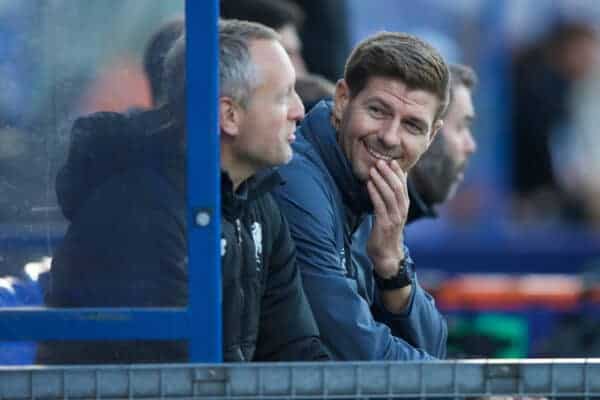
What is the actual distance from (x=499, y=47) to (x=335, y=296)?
18.1ft

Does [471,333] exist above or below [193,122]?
below

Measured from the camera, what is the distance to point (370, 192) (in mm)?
3469

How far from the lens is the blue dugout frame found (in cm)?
250

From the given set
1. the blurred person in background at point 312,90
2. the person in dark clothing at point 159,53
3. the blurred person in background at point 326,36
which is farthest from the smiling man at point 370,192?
the blurred person in background at point 326,36

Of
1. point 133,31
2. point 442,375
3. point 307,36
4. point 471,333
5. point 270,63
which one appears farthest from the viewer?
point 307,36

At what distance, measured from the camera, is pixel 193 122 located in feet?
8.28

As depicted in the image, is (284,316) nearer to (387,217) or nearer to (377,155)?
(387,217)

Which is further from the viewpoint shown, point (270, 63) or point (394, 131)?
point (394, 131)

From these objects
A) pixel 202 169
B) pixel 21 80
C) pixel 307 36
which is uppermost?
pixel 307 36

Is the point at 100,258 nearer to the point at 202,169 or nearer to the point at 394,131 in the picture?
the point at 202,169

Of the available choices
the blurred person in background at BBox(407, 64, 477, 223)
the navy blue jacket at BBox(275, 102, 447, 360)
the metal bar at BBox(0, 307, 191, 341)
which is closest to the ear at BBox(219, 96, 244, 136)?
the navy blue jacket at BBox(275, 102, 447, 360)

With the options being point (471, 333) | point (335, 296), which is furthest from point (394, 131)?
point (471, 333)

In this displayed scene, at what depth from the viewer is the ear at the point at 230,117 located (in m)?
3.16

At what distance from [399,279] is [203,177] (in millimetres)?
1101
